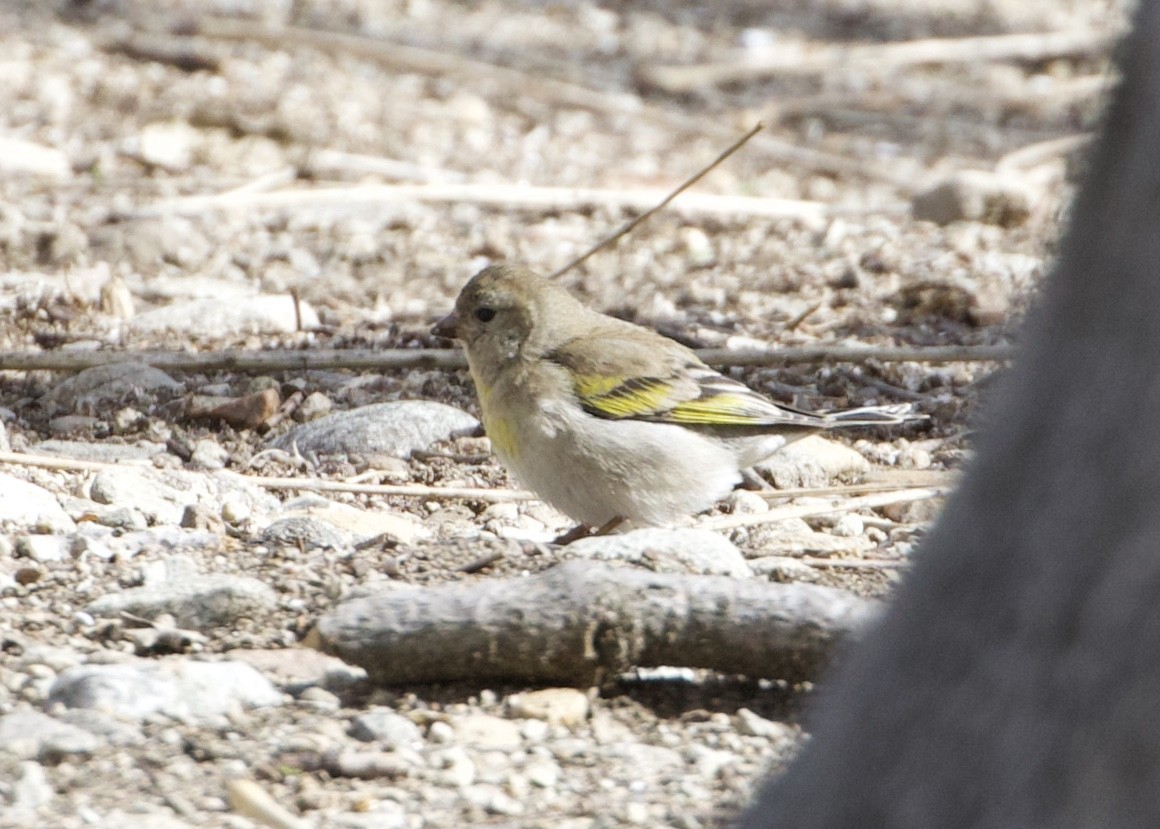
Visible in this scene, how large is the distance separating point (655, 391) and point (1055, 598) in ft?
11.8

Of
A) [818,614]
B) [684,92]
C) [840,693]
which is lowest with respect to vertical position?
[818,614]

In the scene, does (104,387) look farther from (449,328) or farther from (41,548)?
(41,548)

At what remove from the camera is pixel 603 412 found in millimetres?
4852

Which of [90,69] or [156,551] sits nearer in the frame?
[156,551]

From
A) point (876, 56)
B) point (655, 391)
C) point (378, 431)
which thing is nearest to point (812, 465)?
point (655, 391)

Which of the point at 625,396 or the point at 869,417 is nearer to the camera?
the point at 625,396

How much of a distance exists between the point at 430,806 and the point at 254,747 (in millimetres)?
341

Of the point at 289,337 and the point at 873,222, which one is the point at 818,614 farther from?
the point at 873,222

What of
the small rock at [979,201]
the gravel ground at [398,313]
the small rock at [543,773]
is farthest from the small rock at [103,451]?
the small rock at [979,201]

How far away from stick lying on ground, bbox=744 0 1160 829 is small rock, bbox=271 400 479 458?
3.70 m

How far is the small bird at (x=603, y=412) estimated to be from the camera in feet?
15.5

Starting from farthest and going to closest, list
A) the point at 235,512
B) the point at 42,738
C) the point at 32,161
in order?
1. the point at 32,161
2. the point at 235,512
3. the point at 42,738

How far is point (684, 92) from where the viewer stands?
10.9 meters

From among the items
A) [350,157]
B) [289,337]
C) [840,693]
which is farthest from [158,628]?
[350,157]
